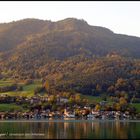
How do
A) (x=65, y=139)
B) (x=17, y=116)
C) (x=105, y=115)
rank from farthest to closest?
1. (x=105, y=115)
2. (x=17, y=116)
3. (x=65, y=139)

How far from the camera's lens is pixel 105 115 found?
19975 centimetres

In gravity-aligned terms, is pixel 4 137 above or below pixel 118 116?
above

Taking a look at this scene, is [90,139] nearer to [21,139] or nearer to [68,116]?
[21,139]

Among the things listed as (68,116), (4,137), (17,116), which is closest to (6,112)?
(17,116)

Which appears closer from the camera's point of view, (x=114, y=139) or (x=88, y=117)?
(x=114, y=139)

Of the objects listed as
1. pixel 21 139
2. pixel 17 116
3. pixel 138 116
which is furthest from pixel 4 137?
pixel 138 116

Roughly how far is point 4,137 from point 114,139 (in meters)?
17.3

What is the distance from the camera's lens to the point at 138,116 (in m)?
196

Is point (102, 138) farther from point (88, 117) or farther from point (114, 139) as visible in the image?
point (88, 117)

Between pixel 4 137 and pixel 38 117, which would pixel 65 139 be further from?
pixel 38 117

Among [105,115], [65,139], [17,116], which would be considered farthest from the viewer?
[105,115]

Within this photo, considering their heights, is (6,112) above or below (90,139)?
below

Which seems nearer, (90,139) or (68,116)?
(90,139)

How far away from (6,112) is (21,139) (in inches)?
4579
